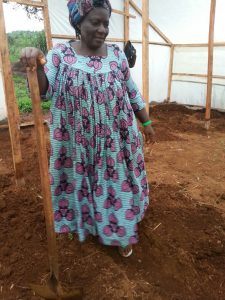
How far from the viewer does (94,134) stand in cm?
176

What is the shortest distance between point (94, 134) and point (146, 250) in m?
1.01

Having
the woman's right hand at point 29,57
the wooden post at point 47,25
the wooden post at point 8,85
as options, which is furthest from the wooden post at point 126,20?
the woman's right hand at point 29,57

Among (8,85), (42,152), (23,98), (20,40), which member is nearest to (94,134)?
(42,152)

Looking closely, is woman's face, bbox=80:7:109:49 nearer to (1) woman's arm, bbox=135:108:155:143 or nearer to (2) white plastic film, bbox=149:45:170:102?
(1) woman's arm, bbox=135:108:155:143

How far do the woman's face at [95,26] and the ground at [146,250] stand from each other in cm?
145

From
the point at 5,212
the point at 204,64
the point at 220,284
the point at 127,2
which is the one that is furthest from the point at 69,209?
the point at 204,64

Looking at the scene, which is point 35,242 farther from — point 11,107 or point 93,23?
point 93,23

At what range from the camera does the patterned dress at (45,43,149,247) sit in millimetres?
1665

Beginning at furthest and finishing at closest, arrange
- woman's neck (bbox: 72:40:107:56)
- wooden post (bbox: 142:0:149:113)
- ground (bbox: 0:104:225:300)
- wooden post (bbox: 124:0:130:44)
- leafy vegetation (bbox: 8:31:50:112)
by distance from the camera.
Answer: leafy vegetation (bbox: 8:31:50:112) → wooden post (bbox: 124:0:130:44) → wooden post (bbox: 142:0:149:113) → ground (bbox: 0:104:225:300) → woman's neck (bbox: 72:40:107:56)

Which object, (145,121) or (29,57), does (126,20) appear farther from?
(29,57)

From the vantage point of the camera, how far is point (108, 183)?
1.88 m

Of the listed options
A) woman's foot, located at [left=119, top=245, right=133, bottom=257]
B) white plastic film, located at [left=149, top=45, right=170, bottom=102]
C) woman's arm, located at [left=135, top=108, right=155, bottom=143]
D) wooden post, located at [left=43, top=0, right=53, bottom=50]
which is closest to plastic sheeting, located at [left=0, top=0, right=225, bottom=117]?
white plastic film, located at [left=149, top=45, right=170, bottom=102]

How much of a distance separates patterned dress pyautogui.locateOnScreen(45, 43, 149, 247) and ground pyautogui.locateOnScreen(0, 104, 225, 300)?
0.23 metres

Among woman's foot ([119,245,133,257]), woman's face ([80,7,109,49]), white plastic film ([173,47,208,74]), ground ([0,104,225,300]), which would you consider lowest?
ground ([0,104,225,300])
